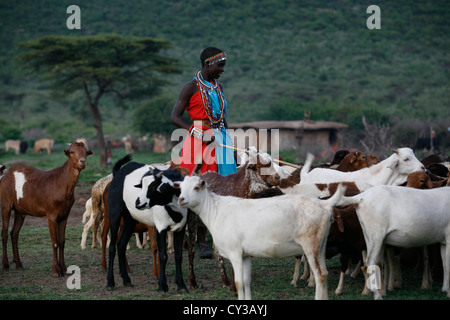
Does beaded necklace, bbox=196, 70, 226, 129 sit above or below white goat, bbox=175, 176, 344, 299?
above

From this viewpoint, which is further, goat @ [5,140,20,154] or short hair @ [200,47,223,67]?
goat @ [5,140,20,154]

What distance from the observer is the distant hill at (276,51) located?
49250 millimetres

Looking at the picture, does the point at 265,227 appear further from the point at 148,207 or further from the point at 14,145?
the point at 14,145

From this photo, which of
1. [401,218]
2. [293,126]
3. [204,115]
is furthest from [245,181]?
[293,126]

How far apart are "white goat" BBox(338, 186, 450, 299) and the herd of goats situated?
0.04 ft

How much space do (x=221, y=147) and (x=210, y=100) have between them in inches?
26.9

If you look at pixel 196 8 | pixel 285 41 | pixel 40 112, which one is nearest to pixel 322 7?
pixel 285 41

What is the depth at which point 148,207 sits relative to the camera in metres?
6.93

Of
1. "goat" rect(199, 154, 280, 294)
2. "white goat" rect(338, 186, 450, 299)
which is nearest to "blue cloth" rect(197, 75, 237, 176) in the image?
"goat" rect(199, 154, 280, 294)

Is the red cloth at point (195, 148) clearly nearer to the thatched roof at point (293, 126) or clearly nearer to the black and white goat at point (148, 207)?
the black and white goat at point (148, 207)

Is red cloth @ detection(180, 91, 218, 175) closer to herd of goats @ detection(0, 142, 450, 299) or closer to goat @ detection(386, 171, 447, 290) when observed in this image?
herd of goats @ detection(0, 142, 450, 299)

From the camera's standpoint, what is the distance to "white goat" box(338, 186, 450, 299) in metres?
6.50

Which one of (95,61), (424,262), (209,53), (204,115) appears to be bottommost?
(424,262)
